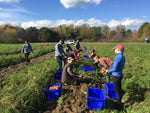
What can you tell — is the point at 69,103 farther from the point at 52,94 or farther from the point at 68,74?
the point at 68,74

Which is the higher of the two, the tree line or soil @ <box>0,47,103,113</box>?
the tree line

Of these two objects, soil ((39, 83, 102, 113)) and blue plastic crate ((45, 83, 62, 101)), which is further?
blue plastic crate ((45, 83, 62, 101))

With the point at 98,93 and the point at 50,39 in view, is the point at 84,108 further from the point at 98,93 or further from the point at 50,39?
the point at 50,39

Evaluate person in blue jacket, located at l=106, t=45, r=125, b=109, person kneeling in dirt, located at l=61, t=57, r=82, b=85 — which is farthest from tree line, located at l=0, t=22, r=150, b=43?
person in blue jacket, located at l=106, t=45, r=125, b=109

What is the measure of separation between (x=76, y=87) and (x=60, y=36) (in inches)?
2321

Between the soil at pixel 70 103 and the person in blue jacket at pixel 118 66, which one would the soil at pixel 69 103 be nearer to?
Result: the soil at pixel 70 103

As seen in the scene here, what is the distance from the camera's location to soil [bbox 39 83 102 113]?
3.33 m

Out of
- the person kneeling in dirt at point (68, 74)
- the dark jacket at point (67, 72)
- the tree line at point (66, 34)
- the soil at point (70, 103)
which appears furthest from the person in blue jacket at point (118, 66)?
the tree line at point (66, 34)

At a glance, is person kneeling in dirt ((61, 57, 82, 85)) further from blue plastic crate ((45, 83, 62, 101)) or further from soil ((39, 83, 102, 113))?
blue plastic crate ((45, 83, 62, 101))

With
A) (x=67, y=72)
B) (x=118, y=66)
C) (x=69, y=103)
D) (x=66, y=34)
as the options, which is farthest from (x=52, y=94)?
(x=66, y=34)

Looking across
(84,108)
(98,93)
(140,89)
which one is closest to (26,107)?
(84,108)

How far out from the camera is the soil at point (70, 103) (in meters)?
3.33

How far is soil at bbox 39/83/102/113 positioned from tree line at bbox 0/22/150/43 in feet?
153

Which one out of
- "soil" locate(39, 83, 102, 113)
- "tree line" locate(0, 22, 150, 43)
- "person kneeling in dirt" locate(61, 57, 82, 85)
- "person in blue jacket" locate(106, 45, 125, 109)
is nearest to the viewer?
"person in blue jacket" locate(106, 45, 125, 109)
